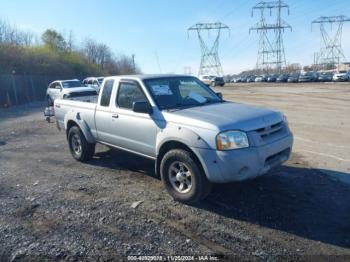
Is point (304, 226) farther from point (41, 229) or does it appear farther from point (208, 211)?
point (41, 229)

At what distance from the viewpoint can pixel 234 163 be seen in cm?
436

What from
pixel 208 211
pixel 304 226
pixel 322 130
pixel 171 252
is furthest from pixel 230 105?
pixel 322 130

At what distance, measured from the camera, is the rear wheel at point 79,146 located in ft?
23.8

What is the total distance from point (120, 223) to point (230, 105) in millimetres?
2593

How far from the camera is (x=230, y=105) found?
5.62 metres

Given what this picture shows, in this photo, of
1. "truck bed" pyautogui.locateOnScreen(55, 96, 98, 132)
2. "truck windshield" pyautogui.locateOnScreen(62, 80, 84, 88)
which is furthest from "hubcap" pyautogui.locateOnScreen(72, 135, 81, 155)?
"truck windshield" pyautogui.locateOnScreen(62, 80, 84, 88)

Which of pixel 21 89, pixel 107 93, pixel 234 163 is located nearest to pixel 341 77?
pixel 21 89

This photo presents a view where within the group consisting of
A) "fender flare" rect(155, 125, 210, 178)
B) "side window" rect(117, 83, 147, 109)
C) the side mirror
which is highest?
"side window" rect(117, 83, 147, 109)

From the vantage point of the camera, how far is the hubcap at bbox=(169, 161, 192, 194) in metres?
4.90

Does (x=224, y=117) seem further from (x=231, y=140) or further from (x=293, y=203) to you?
(x=293, y=203)

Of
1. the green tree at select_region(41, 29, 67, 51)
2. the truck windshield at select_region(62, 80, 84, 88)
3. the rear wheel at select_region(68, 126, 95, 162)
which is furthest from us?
the green tree at select_region(41, 29, 67, 51)

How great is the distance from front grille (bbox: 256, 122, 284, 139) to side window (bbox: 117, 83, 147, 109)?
6.44 feet

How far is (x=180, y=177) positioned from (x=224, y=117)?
1.08 metres

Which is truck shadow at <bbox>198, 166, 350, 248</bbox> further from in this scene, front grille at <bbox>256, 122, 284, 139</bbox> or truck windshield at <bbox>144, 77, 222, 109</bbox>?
truck windshield at <bbox>144, 77, 222, 109</bbox>
